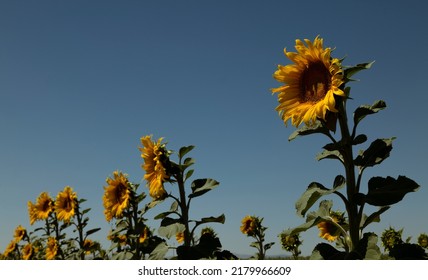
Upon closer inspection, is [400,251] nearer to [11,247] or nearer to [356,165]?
[356,165]

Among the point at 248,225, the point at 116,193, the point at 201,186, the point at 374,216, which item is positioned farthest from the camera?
the point at 248,225

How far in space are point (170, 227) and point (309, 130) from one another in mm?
1706

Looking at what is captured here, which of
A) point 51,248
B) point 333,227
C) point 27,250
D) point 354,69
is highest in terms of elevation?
point 354,69

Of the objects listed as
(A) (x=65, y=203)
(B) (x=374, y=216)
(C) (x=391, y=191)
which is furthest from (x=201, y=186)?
(A) (x=65, y=203)

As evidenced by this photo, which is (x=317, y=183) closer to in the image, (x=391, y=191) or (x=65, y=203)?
(x=391, y=191)

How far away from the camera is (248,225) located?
1077cm

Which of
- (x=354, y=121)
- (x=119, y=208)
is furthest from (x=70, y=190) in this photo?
(x=354, y=121)

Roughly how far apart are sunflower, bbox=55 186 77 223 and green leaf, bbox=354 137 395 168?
21.7 ft

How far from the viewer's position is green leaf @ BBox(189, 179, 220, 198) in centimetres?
428

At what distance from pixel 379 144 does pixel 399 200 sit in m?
0.47

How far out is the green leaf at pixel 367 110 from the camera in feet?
10.4

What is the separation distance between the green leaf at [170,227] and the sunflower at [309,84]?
4.82 feet

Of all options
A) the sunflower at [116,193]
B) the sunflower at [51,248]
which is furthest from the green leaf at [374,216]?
the sunflower at [51,248]

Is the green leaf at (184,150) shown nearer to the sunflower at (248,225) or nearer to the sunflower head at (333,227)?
the sunflower head at (333,227)
